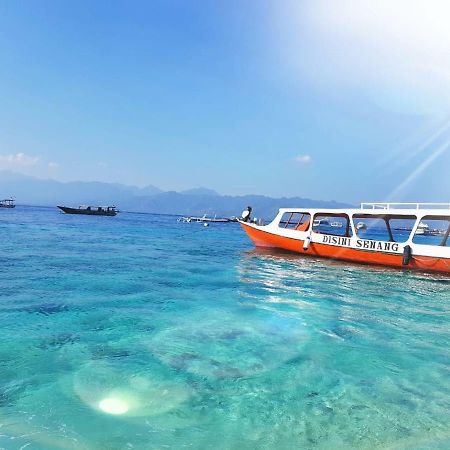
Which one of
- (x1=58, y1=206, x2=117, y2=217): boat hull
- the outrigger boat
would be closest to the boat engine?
the outrigger boat

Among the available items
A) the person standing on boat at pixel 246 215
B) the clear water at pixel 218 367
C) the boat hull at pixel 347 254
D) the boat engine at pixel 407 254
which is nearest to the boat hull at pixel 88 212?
the person standing on boat at pixel 246 215

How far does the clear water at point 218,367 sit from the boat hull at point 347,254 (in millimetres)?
6621

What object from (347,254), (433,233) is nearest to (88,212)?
(347,254)

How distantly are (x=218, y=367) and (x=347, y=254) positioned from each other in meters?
18.1

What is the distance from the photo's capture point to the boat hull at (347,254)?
20328mm

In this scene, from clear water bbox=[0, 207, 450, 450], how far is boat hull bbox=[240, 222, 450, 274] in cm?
662

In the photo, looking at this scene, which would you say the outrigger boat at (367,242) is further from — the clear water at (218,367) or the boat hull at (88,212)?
the boat hull at (88,212)

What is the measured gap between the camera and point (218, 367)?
279 inches

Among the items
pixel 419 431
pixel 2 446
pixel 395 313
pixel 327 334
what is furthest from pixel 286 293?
pixel 2 446

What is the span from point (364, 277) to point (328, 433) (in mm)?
15201

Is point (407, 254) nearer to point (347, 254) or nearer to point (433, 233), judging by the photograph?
point (347, 254)

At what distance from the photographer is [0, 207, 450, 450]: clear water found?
5016mm

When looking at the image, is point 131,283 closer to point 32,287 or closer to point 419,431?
point 32,287

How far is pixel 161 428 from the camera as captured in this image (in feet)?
16.5
